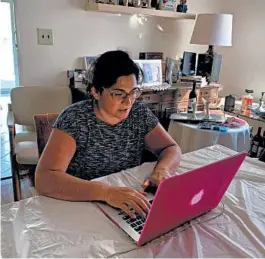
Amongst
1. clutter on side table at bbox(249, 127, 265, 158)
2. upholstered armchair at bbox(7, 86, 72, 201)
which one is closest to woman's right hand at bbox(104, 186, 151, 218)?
upholstered armchair at bbox(7, 86, 72, 201)

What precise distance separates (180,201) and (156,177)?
0.32 m

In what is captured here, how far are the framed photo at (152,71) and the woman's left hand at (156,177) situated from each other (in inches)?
67.9

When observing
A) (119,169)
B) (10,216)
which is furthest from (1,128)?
(10,216)

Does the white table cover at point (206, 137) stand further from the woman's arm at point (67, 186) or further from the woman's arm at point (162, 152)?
the woman's arm at point (67, 186)

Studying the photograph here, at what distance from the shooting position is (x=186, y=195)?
0.72 m

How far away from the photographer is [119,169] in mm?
1241

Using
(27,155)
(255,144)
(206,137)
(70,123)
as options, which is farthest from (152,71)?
(70,123)

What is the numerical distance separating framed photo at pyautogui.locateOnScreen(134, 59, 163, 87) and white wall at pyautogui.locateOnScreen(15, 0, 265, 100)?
225 mm

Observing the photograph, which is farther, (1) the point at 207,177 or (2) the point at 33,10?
(2) the point at 33,10

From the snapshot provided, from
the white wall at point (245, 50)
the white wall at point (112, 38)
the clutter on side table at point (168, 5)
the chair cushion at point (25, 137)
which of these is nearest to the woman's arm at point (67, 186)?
the chair cushion at point (25, 137)

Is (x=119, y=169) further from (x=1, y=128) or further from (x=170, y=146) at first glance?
(x=1, y=128)

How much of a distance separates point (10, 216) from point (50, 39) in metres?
1.94

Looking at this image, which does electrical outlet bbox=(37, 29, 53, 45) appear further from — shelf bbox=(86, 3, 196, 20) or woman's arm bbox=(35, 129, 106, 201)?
woman's arm bbox=(35, 129, 106, 201)

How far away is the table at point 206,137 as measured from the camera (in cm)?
211
